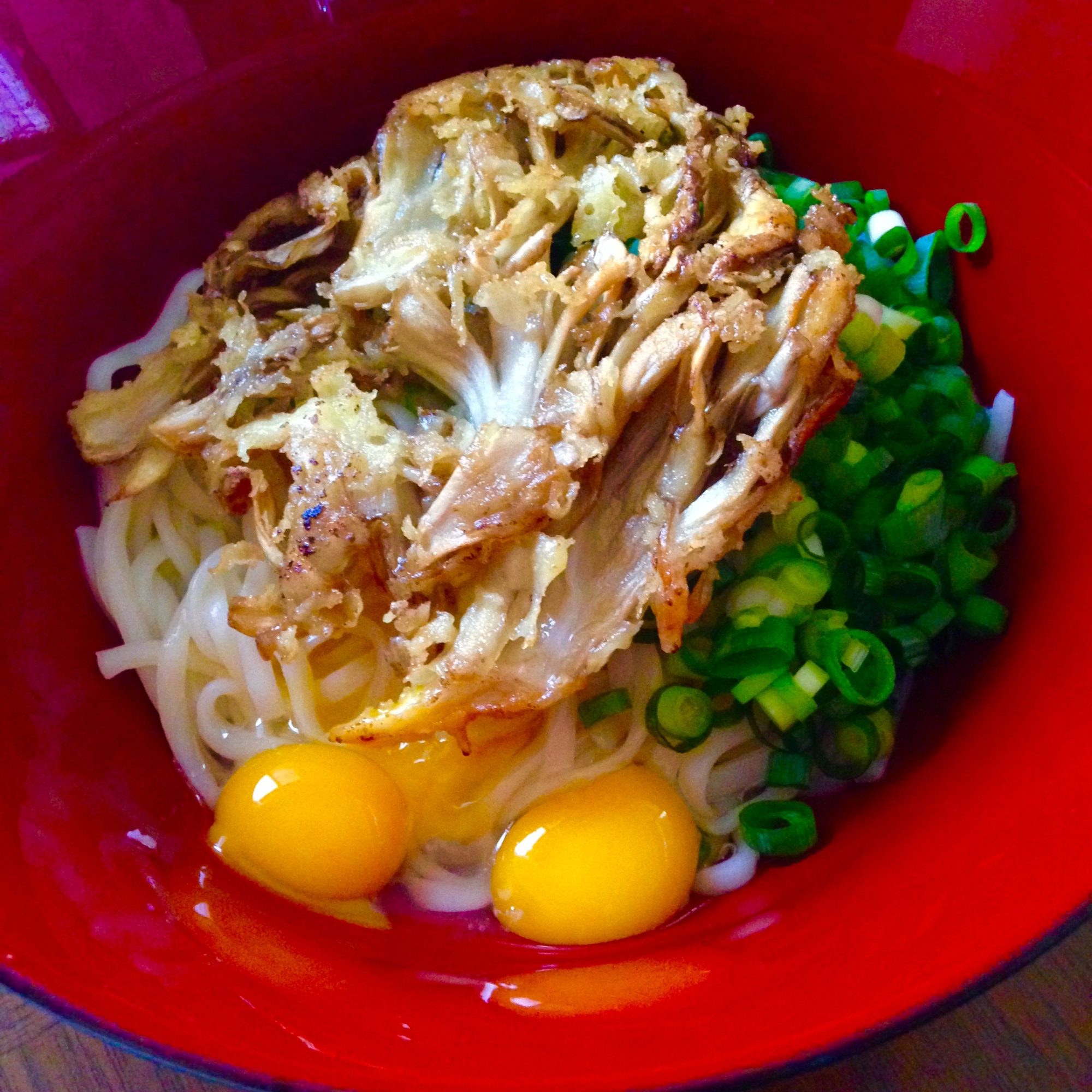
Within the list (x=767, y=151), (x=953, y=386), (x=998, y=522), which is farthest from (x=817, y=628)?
(x=767, y=151)

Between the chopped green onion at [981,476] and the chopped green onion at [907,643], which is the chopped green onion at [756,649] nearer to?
the chopped green onion at [907,643]

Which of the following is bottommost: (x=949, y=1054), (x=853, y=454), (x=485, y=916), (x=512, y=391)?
(x=949, y=1054)

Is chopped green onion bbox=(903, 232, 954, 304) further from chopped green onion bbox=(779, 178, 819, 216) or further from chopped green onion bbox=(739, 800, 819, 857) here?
chopped green onion bbox=(739, 800, 819, 857)

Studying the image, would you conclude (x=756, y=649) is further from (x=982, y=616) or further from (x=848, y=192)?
(x=848, y=192)

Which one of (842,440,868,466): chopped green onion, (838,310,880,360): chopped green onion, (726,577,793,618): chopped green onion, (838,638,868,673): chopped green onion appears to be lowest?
(838,638,868,673): chopped green onion

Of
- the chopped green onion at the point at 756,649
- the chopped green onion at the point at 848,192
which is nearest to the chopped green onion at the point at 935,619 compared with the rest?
the chopped green onion at the point at 756,649

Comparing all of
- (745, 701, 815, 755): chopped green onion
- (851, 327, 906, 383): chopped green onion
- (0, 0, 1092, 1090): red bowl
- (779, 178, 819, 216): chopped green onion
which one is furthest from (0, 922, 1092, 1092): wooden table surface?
(779, 178, 819, 216): chopped green onion
